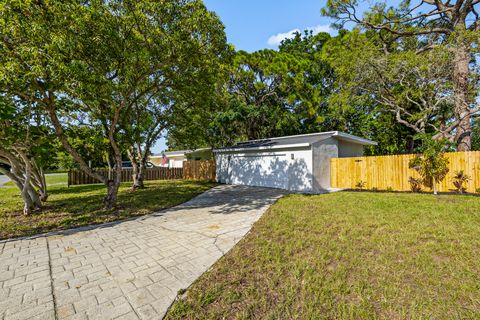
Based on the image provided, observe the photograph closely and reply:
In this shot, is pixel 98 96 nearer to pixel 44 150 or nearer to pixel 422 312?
pixel 44 150

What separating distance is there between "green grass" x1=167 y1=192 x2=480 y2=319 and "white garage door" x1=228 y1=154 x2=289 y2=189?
6.79 m

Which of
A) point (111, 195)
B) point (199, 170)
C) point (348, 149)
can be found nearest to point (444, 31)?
point (348, 149)

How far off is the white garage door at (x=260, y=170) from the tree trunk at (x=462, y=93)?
27.2ft

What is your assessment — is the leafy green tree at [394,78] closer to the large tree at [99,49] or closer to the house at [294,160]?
the house at [294,160]

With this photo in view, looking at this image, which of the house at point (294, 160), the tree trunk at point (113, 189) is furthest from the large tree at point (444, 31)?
the tree trunk at point (113, 189)

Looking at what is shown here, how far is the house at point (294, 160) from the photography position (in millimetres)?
10852

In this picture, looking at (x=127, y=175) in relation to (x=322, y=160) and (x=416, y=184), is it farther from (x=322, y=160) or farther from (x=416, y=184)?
(x=416, y=184)

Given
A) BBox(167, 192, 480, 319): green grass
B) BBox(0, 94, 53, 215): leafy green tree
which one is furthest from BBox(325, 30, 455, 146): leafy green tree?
BBox(0, 94, 53, 215): leafy green tree

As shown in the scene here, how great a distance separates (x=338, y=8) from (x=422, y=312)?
15.7 m

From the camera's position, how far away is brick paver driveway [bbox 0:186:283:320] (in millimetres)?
2355

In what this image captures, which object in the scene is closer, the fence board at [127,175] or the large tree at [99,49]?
the large tree at [99,49]

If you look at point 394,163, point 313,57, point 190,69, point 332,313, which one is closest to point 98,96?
point 190,69

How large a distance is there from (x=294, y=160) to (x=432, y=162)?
18.0 ft

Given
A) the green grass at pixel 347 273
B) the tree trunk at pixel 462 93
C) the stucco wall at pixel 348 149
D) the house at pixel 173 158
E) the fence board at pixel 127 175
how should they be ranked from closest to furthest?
the green grass at pixel 347 273 < the tree trunk at pixel 462 93 < the stucco wall at pixel 348 149 < the fence board at pixel 127 175 < the house at pixel 173 158
